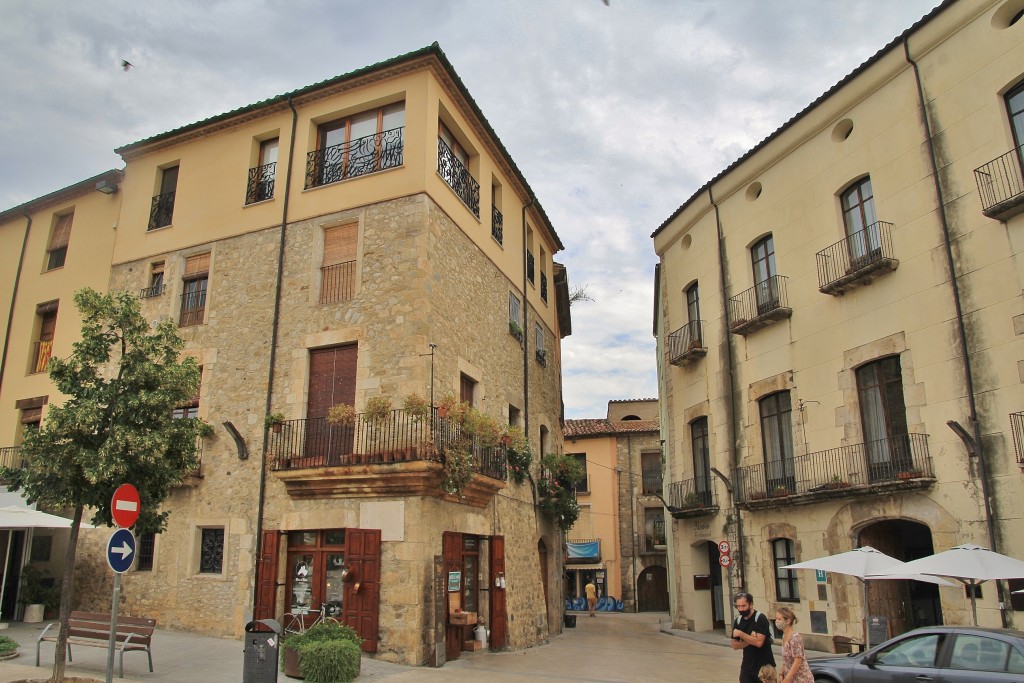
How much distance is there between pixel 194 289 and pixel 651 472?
997 inches

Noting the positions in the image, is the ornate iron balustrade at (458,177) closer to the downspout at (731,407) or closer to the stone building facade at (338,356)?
the stone building facade at (338,356)

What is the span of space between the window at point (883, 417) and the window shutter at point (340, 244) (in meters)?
11.1

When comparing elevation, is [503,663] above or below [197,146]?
below

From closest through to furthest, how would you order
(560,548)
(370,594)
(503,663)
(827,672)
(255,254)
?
(827,672) < (370,594) < (503,663) < (255,254) < (560,548)

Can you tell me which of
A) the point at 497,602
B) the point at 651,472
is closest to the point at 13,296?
the point at 497,602

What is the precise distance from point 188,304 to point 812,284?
47.4 ft

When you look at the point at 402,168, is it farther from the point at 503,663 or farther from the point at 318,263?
the point at 503,663

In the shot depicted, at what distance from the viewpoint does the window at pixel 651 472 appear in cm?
3681

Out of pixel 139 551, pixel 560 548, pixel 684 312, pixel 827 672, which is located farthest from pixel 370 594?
pixel 684 312

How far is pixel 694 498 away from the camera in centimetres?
2123

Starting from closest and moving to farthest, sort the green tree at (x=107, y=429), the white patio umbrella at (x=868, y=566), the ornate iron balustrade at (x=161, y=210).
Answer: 1. the green tree at (x=107, y=429)
2. the white patio umbrella at (x=868, y=566)
3. the ornate iron balustrade at (x=161, y=210)

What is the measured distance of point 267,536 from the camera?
14383 mm

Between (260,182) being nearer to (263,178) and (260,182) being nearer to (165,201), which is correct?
(263,178)

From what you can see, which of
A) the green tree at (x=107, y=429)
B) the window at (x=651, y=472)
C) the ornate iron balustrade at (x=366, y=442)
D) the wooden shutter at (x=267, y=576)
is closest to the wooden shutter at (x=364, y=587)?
the ornate iron balustrade at (x=366, y=442)
